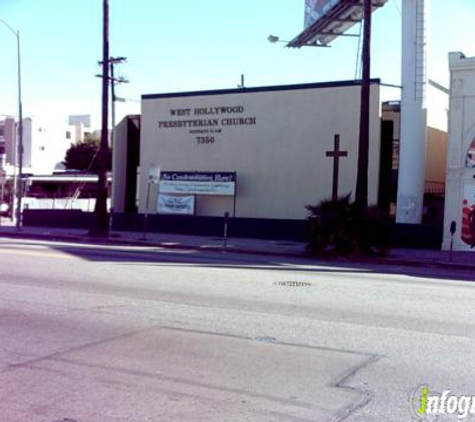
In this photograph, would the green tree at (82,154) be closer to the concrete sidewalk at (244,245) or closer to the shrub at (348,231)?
the concrete sidewalk at (244,245)

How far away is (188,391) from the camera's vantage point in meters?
5.88

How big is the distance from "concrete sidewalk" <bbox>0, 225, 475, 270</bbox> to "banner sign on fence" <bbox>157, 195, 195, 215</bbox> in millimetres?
1778

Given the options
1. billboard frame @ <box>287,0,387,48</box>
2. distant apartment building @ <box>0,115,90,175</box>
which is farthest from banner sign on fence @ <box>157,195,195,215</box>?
distant apartment building @ <box>0,115,90,175</box>

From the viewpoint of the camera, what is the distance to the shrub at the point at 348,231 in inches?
802

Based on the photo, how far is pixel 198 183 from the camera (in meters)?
29.8

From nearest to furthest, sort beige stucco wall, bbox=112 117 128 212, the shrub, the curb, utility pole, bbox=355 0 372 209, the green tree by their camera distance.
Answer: the curb, the shrub, utility pole, bbox=355 0 372 209, beige stucco wall, bbox=112 117 128 212, the green tree

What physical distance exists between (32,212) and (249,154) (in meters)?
12.7

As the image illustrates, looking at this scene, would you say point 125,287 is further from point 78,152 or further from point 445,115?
point 78,152

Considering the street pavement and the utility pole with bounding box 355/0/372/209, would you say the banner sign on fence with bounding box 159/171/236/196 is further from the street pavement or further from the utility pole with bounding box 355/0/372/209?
the utility pole with bounding box 355/0/372/209
